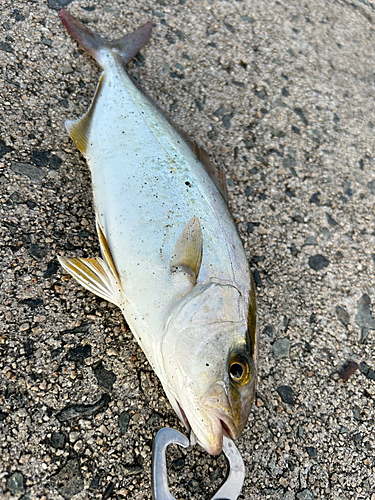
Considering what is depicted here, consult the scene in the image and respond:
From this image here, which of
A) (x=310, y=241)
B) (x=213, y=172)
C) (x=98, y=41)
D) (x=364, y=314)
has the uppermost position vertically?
(x=98, y=41)

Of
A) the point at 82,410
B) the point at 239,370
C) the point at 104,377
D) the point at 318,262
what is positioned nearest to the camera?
the point at 239,370

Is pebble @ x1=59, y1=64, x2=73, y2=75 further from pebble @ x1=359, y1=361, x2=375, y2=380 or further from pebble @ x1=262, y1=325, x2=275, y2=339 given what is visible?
pebble @ x1=359, y1=361, x2=375, y2=380

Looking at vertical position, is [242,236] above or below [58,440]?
above

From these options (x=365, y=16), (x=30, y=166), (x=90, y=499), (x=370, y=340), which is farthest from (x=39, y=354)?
(x=365, y=16)

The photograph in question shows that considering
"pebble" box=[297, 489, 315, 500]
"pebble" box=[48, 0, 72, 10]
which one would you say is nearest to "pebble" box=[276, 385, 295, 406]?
"pebble" box=[297, 489, 315, 500]

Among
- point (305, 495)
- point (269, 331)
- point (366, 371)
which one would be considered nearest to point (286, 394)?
point (269, 331)

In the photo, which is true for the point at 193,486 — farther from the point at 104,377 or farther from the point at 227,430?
the point at 104,377

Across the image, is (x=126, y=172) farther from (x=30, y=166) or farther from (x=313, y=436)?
(x=313, y=436)
